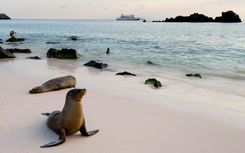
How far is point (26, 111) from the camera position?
757cm

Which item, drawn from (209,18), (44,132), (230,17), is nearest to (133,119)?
(44,132)

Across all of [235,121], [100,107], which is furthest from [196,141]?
[100,107]

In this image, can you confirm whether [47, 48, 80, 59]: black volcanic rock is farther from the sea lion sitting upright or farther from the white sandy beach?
the sea lion sitting upright

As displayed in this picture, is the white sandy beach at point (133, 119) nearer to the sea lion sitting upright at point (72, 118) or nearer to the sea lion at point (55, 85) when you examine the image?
the sea lion sitting upright at point (72, 118)

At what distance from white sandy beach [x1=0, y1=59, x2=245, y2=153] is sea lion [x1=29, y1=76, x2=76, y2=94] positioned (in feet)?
0.81

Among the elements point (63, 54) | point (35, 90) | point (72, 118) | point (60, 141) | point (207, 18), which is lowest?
point (207, 18)

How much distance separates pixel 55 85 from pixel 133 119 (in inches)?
140

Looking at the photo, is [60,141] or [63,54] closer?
[60,141]

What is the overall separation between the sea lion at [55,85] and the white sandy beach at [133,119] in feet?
0.81

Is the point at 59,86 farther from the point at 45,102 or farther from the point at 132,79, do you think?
the point at 132,79

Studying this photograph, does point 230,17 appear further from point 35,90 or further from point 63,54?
point 35,90

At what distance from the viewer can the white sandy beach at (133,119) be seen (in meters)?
5.90

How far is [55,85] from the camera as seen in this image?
1015 cm

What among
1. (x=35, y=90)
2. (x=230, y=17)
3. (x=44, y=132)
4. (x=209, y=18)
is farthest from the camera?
(x=209, y=18)
